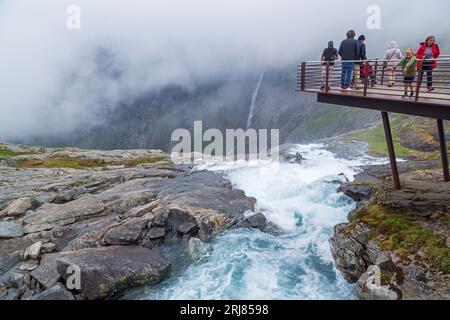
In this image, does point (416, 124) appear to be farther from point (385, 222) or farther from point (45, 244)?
point (45, 244)

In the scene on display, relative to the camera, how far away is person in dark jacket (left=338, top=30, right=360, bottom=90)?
74.7 feet

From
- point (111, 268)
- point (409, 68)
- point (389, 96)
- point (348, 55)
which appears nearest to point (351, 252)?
point (389, 96)

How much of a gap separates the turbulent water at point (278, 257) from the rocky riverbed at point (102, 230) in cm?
184

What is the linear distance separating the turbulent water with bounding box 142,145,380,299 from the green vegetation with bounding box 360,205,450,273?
13.0 feet

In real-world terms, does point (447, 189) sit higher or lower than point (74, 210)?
higher

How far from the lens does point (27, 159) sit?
98.2m

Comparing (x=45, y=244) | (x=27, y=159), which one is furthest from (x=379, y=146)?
(x=27, y=159)

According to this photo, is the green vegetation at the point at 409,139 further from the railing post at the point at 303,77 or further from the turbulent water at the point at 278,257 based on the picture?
the railing post at the point at 303,77

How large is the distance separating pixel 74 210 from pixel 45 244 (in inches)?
228

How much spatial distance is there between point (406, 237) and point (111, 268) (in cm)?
1779

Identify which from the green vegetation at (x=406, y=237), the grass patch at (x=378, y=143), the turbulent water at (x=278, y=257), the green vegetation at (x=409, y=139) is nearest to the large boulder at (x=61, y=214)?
the turbulent water at (x=278, y=257)

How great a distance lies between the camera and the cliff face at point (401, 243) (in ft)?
51.9

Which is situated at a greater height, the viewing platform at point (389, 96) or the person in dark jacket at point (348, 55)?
the person in dark jacket at point (348, 55)

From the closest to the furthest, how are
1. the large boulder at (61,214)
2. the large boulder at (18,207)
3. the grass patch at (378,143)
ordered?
the large boulder at (61,214)
the large boulder at (18,207)
the grass patch at (378,143)
